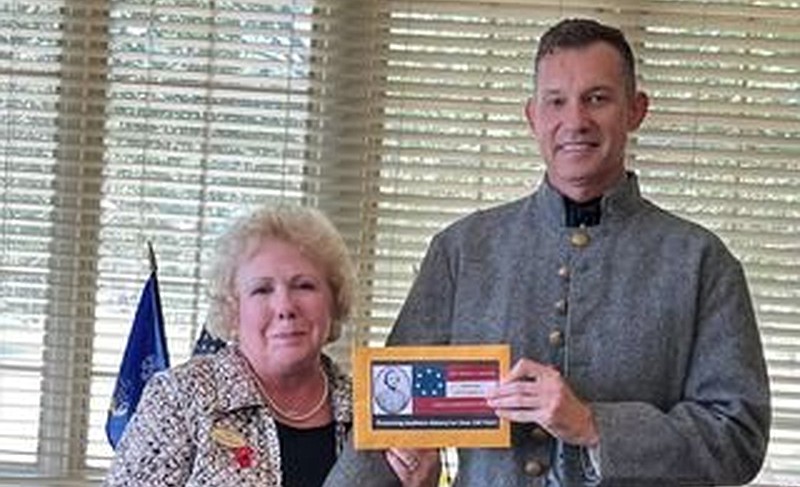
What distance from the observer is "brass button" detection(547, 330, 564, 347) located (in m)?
1.62

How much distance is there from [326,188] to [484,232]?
1005mm

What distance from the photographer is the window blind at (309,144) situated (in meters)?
2.64

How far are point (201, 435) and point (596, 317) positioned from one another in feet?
1.88

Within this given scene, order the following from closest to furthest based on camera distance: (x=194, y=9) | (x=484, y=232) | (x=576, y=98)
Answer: (x=576, y=98), (x=484, y=232), (x=194, y=9)

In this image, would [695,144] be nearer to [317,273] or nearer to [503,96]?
[503,96]

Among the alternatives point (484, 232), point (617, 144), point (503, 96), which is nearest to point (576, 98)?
point (617, 144)

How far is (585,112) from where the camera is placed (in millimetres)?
1573

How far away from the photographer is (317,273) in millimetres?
1862

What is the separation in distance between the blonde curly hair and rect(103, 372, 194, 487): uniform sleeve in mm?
142

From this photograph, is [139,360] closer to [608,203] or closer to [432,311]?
[432,311]

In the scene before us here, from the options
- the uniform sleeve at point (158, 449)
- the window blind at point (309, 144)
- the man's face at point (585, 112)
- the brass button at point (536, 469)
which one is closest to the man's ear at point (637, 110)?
the man's face at point (585, 112)

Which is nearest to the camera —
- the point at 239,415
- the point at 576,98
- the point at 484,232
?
the point at 576,98

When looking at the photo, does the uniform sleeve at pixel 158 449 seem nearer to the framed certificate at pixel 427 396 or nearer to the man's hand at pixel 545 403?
the framed certificate at pixel 427 396

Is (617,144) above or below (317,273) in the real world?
above
